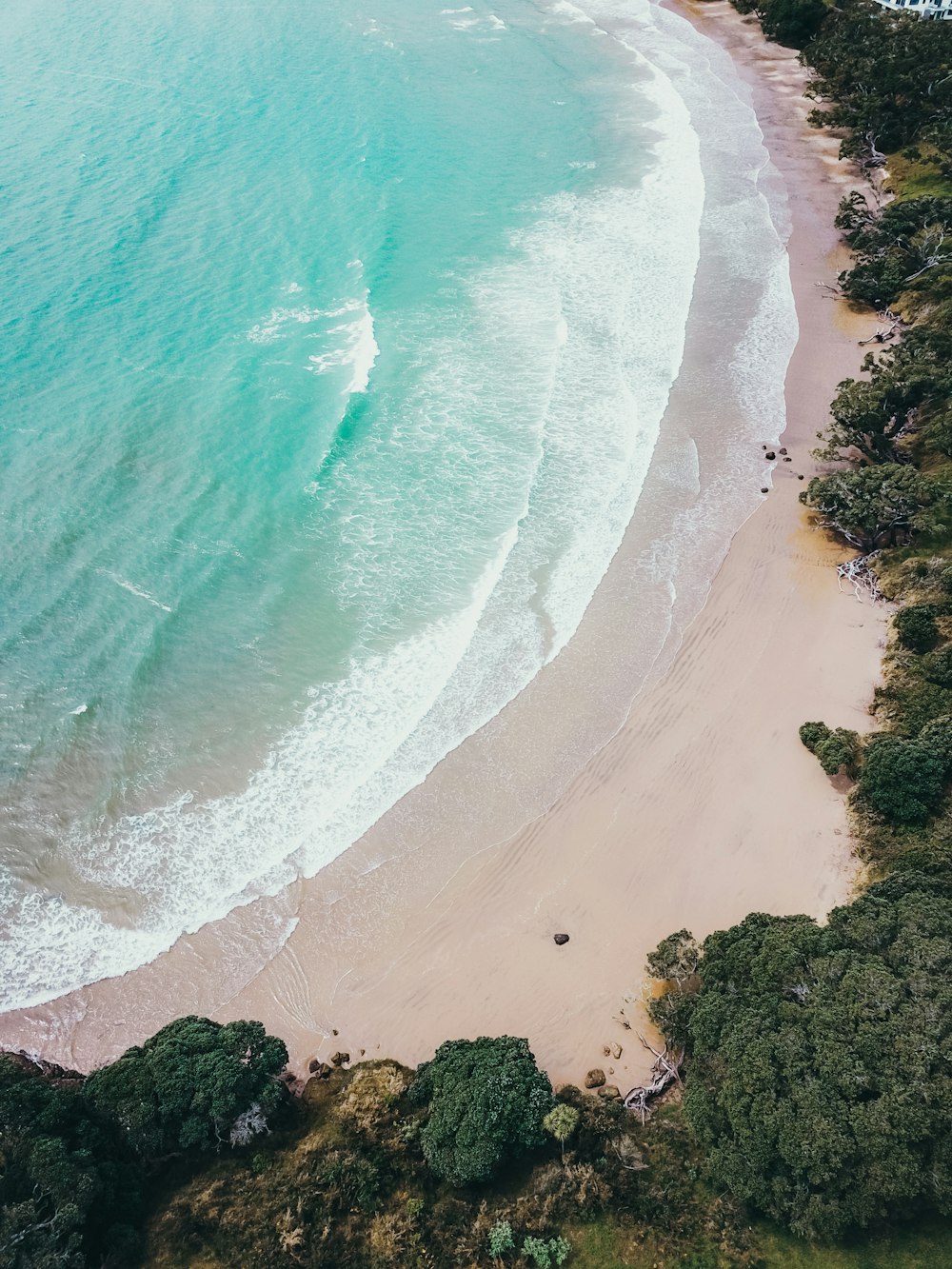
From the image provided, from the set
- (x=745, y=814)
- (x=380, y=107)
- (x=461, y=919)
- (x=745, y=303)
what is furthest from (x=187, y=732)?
(x=380, y=107)

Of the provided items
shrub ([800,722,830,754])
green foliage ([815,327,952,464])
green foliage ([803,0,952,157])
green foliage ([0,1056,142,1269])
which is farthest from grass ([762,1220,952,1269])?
green foliage ([803,0,952,157])

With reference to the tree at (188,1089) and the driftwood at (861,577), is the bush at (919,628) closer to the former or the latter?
the driftwood at (861,577)

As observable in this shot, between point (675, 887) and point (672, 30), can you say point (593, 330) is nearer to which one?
point (675, 887)

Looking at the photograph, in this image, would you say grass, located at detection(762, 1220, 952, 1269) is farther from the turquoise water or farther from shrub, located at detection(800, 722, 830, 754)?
the turquoise water

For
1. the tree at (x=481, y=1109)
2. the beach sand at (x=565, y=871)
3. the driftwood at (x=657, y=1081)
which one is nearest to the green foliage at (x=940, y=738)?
the beach sand at (x=565, y=871)

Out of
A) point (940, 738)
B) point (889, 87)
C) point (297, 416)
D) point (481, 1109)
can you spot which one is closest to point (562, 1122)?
point (481, 1109)
